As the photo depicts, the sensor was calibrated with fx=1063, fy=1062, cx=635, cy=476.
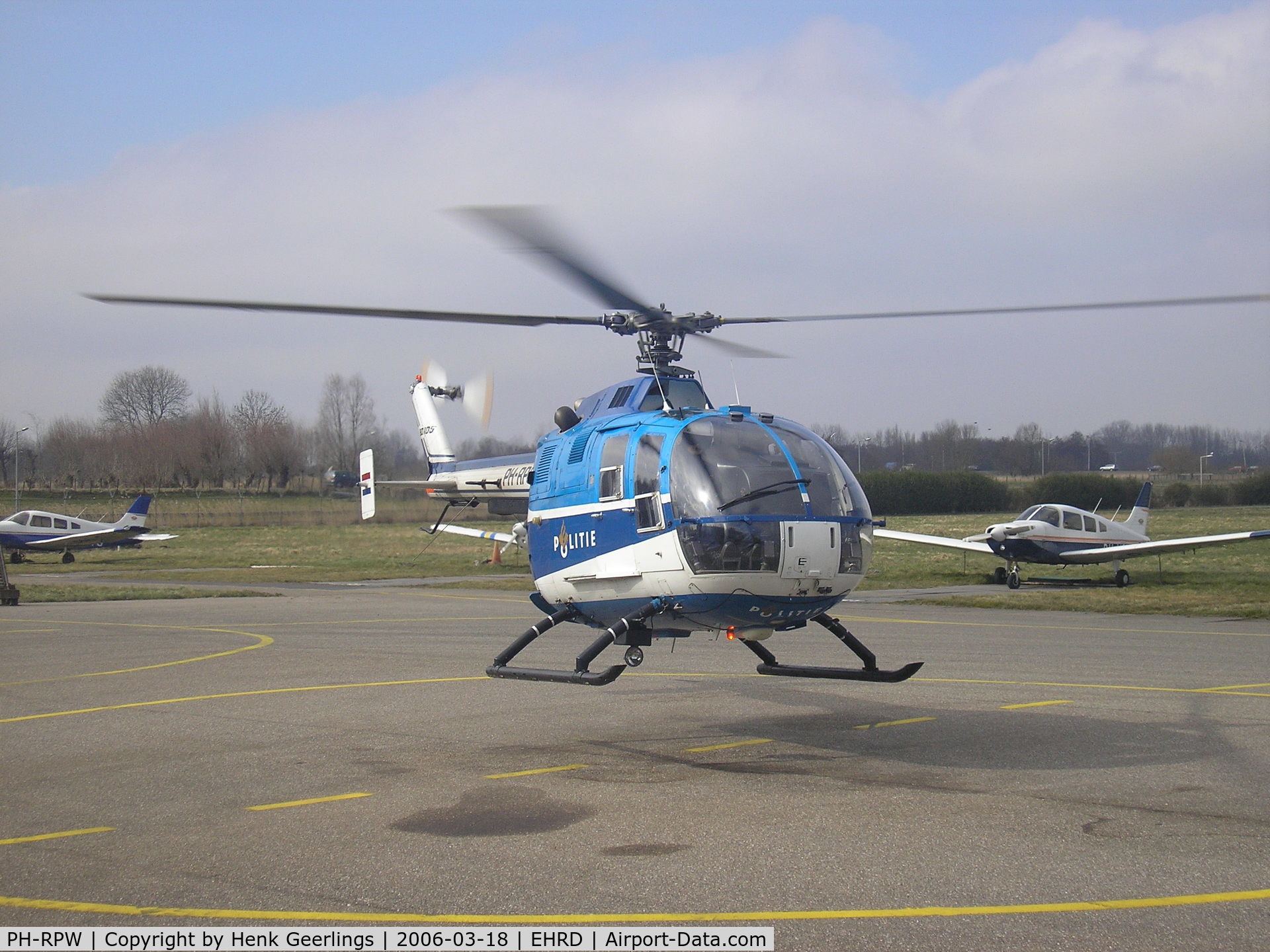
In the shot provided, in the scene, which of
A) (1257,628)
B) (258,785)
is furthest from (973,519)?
(258,785)

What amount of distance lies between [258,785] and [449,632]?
10710 mm

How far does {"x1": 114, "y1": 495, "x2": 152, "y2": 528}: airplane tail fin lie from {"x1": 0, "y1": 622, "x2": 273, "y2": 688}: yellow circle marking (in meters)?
30.3

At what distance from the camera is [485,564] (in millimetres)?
42125

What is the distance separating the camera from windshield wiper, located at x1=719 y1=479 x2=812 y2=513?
27.6 feet

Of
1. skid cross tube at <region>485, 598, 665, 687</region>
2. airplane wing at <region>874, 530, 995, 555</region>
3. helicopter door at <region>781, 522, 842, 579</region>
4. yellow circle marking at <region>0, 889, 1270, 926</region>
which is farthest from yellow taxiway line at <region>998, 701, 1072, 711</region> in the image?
airplane wing at <region>874, 530, 995, 555</region>

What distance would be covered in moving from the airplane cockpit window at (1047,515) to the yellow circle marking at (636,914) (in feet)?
90.0

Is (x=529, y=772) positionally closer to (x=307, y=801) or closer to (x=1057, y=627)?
(x=307, y=801)

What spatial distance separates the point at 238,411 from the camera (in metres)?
78.9

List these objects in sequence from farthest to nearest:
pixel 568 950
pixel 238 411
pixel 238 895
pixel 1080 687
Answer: pixel 238 411 < pixel 1080 687 < pixel 238 895 < pixel 568 950

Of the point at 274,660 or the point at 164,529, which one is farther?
the point at 164,529

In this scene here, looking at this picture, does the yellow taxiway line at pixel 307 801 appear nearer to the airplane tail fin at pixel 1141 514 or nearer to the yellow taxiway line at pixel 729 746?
the yellow taxiway line at pixel 729 746

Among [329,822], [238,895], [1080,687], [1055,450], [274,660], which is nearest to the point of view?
[238,895]

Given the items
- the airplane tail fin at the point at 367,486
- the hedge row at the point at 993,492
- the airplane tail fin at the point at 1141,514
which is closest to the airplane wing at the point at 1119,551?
the airplane tail fin at the point at 1141,514

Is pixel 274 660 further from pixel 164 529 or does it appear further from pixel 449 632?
pixel 164 529
